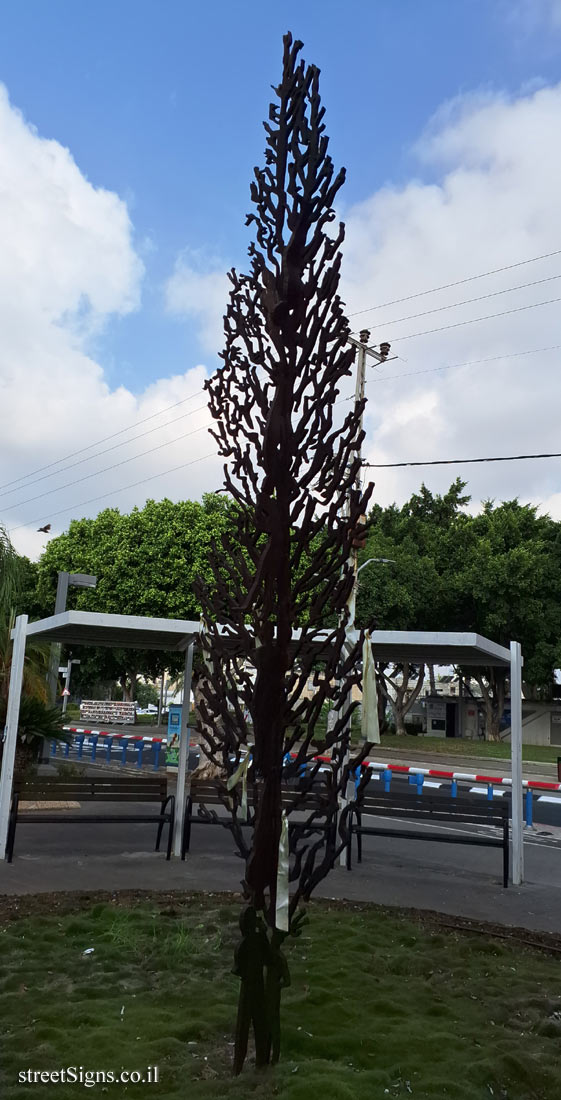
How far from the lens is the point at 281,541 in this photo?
390 centimetres

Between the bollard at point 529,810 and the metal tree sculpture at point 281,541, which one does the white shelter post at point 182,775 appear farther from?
the bollard at point 529,810

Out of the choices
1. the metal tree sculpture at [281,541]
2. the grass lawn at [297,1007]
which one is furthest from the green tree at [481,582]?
the metal tree sculpture at [281,541]

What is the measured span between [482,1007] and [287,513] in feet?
10.0

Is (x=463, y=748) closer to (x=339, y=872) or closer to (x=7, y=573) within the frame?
(x=7, y=573)

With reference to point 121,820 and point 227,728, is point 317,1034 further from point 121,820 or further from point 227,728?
point 121,820

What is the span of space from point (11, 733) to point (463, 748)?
27086 mm

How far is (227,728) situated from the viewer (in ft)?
12.9

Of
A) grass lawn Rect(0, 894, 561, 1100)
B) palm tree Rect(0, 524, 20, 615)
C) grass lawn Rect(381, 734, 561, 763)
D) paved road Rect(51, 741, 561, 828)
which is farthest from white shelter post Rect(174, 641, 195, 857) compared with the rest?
grass lawn Rect(381, 734, 561, 763)

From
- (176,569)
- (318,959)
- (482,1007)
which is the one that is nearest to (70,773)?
(318,959)

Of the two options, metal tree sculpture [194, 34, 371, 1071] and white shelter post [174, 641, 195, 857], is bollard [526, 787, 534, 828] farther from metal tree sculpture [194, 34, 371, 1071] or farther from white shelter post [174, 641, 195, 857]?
metal tree sculpture [194, 34, 371, 1071]

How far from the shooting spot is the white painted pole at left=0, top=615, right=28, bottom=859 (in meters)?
8.59

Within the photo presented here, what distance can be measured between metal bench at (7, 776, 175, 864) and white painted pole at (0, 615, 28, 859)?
3.3 inches

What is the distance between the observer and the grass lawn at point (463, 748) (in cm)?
3142

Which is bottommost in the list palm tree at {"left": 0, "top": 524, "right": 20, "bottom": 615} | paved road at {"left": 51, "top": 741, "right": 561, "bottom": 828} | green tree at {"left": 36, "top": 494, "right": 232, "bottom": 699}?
paved road at {"left": 51, "top": 741, "right": 561, "bottom": 828}
